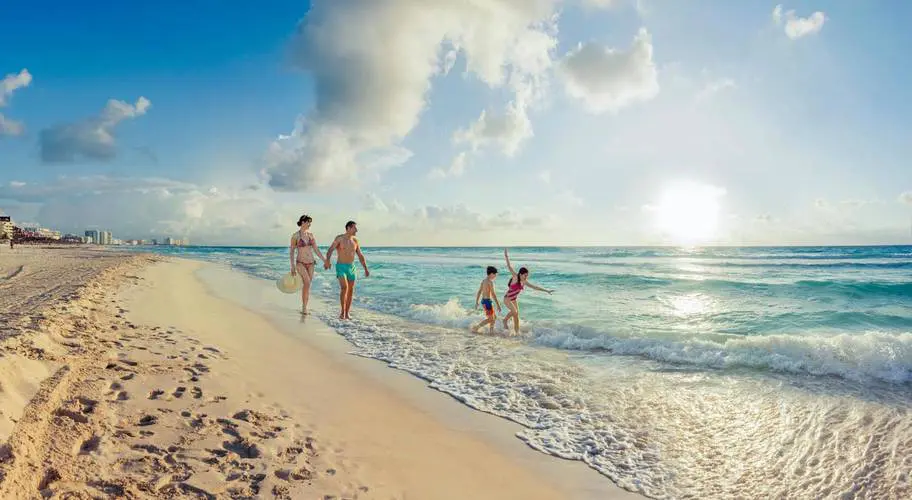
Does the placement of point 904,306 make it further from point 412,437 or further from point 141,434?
point 141,434

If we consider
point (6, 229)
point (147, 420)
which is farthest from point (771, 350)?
point (6, 229)

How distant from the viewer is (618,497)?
3.74 metres

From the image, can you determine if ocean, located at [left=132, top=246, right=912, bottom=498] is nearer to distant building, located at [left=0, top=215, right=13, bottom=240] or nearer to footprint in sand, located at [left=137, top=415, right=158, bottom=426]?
footprint in sand, located at [left=137, top=415, right=158, bottom=426]

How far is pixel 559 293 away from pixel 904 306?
1127 cm

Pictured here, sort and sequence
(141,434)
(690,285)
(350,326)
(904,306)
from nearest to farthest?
1. (141,434)
2. (350,326)
3. (904,306)
4. (690,285)

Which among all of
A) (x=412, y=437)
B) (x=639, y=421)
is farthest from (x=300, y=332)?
(x=639, y=421)

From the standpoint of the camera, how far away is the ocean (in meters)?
4.21

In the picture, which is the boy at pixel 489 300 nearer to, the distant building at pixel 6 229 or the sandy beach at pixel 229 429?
the sandy beach at pixel 229 429

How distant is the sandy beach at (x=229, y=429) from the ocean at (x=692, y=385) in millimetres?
649

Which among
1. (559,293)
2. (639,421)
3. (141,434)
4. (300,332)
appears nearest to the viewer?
(141,434)

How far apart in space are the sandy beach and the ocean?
649 mm

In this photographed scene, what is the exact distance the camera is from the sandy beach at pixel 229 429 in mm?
3107

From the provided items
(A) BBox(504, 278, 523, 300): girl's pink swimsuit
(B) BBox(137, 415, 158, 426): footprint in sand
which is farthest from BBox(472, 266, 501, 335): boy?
(B) BBox(137, 415, 158, 426): footprint in sand

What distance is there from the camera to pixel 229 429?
159 inches
